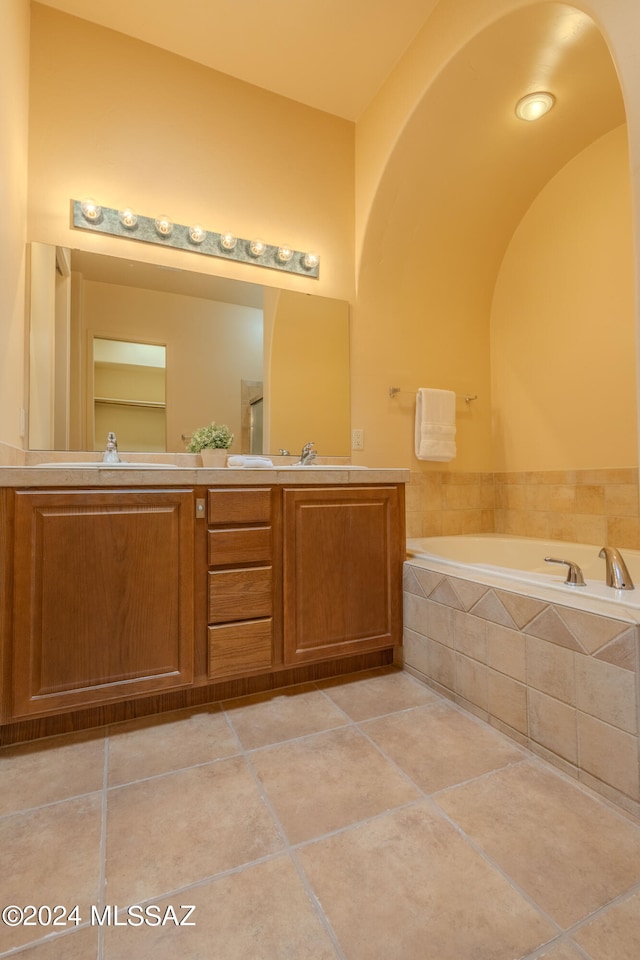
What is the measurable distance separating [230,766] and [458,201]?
9.30 feet

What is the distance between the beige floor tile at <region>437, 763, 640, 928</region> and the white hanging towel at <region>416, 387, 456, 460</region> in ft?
5.50

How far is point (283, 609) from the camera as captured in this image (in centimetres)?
165

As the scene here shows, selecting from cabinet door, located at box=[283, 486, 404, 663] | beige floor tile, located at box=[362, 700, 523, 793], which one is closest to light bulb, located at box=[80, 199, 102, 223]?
cabinet door, located at box=[283, 486, 404, 663]

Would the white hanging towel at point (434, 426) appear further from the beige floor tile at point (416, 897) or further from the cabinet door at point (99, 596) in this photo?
the beige floor tile at point (416, 897)

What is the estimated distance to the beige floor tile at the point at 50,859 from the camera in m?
0.84

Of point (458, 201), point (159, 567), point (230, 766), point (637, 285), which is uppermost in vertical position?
point (458, 201)

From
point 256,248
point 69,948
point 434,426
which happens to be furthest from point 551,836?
point 256,248

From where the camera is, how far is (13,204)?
1681mm

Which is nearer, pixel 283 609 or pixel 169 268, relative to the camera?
pixel 283 609

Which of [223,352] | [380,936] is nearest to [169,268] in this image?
[223,352]

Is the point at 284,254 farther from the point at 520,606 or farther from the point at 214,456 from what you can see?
the point at 520,606

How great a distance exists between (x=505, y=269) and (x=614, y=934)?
3026 mm

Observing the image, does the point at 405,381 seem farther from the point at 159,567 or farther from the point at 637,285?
the point at 159,567

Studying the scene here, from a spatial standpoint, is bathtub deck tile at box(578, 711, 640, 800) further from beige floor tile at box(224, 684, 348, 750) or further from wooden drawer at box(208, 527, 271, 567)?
wooden drawer at box(208, 527, 271, 567)
